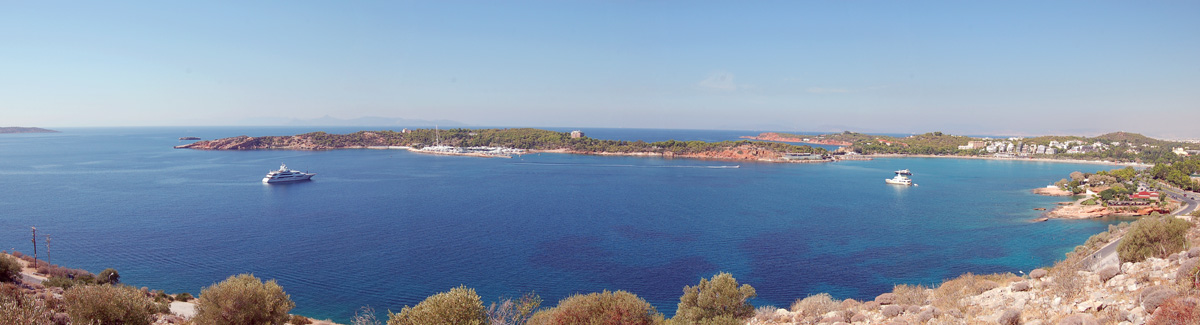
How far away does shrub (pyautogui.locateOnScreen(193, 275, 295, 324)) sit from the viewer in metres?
14.0

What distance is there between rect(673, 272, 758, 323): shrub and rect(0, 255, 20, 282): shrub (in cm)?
2295

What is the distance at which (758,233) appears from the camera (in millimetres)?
34031

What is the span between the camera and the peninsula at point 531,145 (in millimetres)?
108000

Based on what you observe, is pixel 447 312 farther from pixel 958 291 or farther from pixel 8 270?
pixel 8 270

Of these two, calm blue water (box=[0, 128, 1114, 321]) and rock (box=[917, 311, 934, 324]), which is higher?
rock (box=[917, 311, 934, 324])

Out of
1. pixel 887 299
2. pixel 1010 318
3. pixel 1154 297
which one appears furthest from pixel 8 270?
pixel 1154 297

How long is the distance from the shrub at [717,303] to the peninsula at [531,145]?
9126 cm

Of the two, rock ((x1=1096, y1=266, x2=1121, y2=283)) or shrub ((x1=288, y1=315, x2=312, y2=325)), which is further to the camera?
shrub ((x1=288, y1=315, x2=312, y2=325))

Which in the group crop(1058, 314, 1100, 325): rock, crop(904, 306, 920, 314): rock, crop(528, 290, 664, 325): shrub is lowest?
crop(528, 290, 664, 325): shrub

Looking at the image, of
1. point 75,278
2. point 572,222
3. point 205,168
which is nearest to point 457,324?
point 75,278

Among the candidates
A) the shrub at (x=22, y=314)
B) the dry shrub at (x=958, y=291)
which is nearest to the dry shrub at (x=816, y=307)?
the dry shrub at (x=958, y=291)

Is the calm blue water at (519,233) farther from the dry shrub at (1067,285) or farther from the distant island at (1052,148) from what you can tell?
the distant island at (1052,148)

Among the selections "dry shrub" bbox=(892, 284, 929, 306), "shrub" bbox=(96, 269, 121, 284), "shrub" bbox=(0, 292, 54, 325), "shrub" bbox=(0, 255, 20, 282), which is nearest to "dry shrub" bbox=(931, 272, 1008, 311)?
"dry shrub" bbox=(892, 284, 929, 306)

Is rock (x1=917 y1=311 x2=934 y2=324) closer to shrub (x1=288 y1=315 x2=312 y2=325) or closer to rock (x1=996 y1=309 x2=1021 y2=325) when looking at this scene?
rock (x1=996 y1=309 x2=1021 y2=325)
